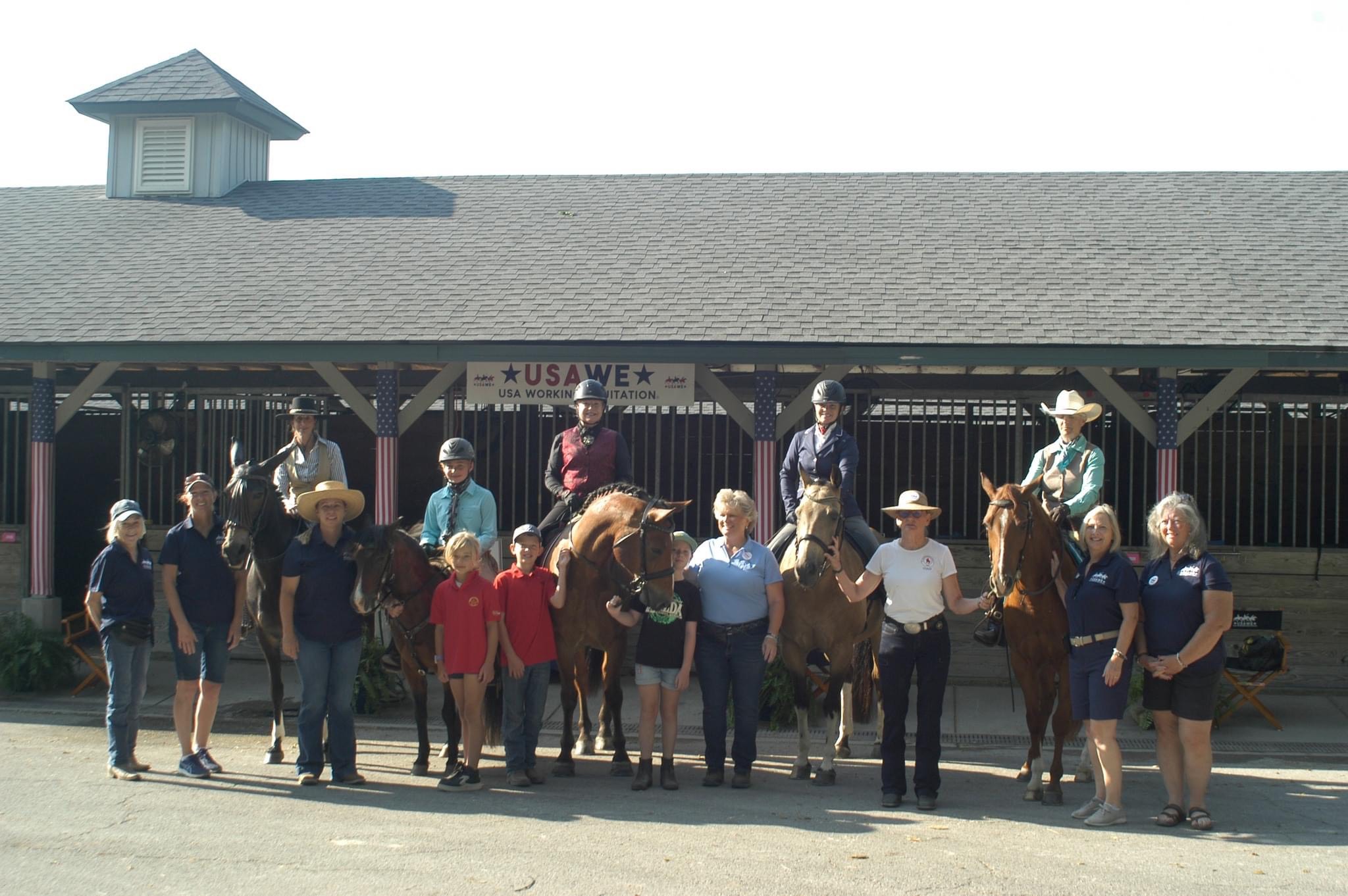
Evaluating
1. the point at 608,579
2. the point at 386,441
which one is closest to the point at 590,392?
the point at 608,579

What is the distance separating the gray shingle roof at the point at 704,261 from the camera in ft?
34.0

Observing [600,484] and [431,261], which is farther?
[431,261]

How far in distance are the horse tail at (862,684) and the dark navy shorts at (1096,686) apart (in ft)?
6.38

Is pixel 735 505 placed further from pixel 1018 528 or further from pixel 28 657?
pixel 28 657

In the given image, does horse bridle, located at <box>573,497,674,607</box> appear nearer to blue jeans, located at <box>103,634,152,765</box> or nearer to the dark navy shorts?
the dark navy shorts

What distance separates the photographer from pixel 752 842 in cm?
626

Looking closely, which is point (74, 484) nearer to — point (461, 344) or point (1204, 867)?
point (461, 344)

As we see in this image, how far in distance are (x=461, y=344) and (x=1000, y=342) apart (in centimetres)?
450

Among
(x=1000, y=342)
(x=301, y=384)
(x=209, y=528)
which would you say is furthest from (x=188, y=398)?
(x=1000, y=342)

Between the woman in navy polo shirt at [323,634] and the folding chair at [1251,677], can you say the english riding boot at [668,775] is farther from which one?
the folding chair at [1251,677]

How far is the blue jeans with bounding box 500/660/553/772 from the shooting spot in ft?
24.7

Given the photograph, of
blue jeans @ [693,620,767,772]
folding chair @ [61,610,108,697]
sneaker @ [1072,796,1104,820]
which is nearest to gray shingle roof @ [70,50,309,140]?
folding chair @ [61,610,108,697]

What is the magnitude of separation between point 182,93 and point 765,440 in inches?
449

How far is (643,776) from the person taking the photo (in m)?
7.45
